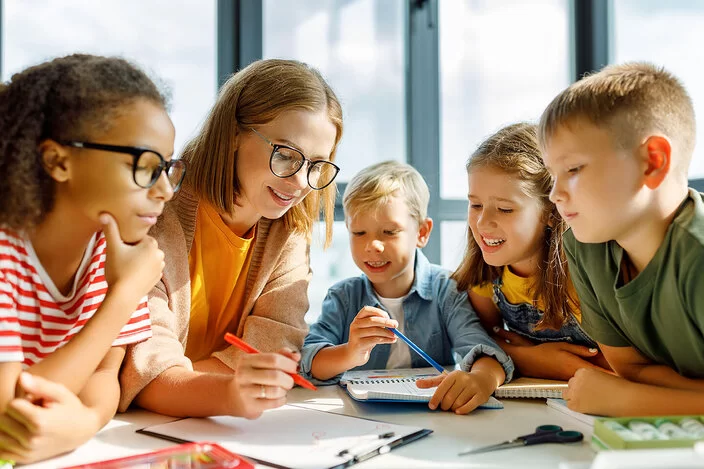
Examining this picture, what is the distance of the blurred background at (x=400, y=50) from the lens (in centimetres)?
243

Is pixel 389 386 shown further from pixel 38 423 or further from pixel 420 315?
pixel 38 423

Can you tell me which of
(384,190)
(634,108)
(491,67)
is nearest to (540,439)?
(634,108)

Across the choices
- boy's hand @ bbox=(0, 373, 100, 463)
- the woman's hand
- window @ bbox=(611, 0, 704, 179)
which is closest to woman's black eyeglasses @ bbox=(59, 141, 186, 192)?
boy's hand @ bbox=(0, 373, 100, 463)

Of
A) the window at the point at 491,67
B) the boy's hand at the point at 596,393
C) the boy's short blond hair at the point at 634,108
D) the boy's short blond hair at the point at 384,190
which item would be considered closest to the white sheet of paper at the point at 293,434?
the boy's hand at the point at 596,393

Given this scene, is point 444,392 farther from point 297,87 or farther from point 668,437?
point 297,87

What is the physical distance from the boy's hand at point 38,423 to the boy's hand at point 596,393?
70cm

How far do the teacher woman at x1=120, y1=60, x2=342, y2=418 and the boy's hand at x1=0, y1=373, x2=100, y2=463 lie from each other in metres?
0.23

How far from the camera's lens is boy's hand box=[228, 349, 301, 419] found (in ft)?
2.90

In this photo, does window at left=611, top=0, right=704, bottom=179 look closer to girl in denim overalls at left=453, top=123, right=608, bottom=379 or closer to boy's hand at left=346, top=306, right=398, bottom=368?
girl in denim overalls at left=453, top=123, right=608, bottom=379

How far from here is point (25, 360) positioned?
2.83 feet

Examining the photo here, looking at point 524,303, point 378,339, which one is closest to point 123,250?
point 378,339

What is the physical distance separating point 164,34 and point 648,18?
1.85 metres

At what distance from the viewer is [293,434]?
884 millimetres

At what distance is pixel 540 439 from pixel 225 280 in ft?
2.30
